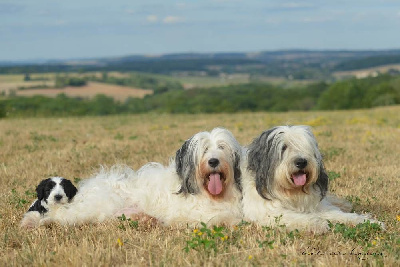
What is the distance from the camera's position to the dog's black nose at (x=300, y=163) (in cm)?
533

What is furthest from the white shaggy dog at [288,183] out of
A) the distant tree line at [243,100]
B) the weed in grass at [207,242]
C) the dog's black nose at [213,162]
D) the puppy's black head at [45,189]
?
the distant tree line at [243,100]

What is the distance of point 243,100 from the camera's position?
75.8m

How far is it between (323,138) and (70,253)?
996 cm

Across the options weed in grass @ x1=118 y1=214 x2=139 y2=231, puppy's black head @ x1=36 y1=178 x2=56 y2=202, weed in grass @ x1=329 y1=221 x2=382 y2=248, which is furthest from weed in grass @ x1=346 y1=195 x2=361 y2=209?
puppy's black head @ x1=36 y1=178 x2=56 y2=202

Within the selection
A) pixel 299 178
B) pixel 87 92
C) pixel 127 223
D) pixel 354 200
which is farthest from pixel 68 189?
pixel 87 92

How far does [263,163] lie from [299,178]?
413 millimetres

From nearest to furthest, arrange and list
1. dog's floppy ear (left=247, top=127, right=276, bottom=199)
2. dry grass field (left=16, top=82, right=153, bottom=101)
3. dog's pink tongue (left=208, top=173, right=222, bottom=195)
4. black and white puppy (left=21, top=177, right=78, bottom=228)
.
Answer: dog's floppy ear (left=247, top=127, right=276, bottom=199) → dog's pink tongue (left=208, top=173, right=222, bottom=195) → black and white puppy (left=21, top=177, right=78, bottom=228) → dry grass field (left=16, top=82, right=153, bottom=101)

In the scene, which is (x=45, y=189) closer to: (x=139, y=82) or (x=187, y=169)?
(x=187, y=169)

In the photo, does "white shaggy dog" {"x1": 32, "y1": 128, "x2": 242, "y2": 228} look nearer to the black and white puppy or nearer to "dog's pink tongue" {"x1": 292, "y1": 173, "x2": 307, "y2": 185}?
the black and white puppy

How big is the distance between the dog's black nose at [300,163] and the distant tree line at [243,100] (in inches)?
2071

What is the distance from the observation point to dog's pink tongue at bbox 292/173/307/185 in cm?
539

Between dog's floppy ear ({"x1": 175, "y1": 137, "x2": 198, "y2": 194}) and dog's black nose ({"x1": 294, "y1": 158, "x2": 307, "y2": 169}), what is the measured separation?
47.3 inches

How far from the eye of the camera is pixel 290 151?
216 inches

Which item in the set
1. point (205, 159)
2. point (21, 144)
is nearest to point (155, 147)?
point (21, 144)
